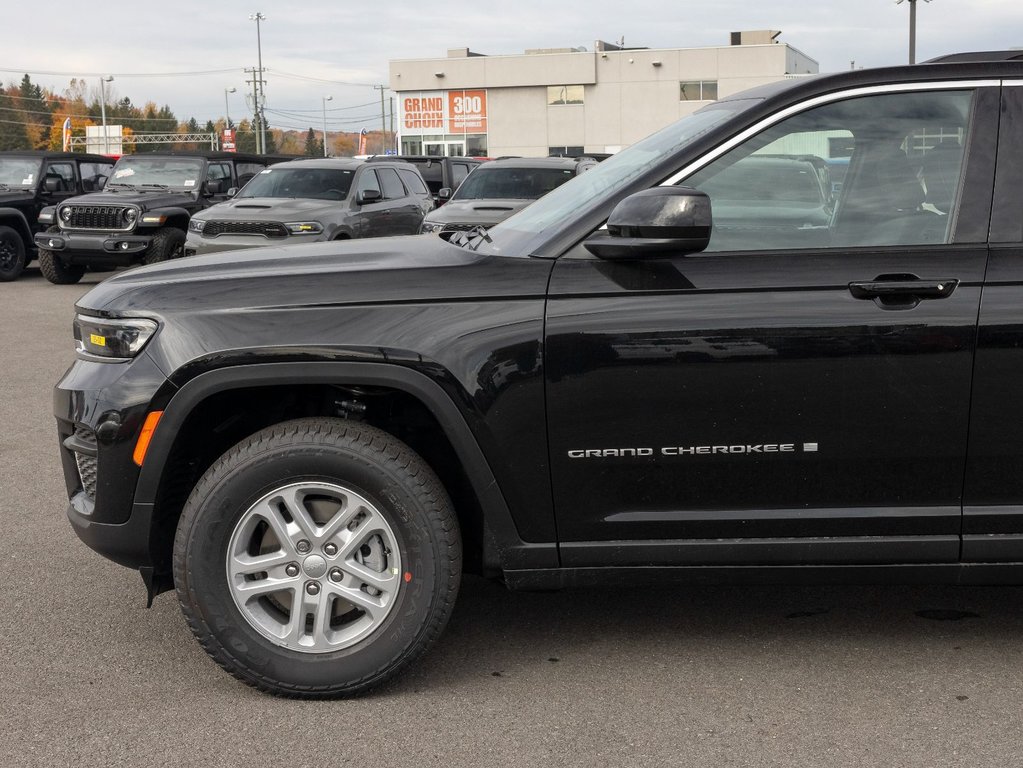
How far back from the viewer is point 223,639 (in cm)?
350

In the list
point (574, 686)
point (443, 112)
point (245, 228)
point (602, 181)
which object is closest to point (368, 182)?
point (245, 228)

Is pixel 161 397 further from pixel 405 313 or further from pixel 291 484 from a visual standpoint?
pixel 405 313

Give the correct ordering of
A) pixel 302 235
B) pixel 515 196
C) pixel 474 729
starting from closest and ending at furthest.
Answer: pixel 474 729 → pixel 302 235 → pixel 515 196

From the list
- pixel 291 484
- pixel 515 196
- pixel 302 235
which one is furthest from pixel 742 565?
pixel 515 196

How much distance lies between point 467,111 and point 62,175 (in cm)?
5794

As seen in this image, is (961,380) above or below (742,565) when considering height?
above

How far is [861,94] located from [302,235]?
10558 mm

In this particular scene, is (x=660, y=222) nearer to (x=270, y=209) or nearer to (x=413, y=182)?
(x=270, y=209)

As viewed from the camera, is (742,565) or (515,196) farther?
(515,196)

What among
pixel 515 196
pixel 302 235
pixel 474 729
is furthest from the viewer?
pixel 515 196

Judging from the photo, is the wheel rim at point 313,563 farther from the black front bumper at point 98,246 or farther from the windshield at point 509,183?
the black front bumper at point 98,246

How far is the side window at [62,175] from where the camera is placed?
18.3m

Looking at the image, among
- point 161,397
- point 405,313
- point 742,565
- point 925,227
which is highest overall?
point 925,227

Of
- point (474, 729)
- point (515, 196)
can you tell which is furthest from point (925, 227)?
point (515, 196)
